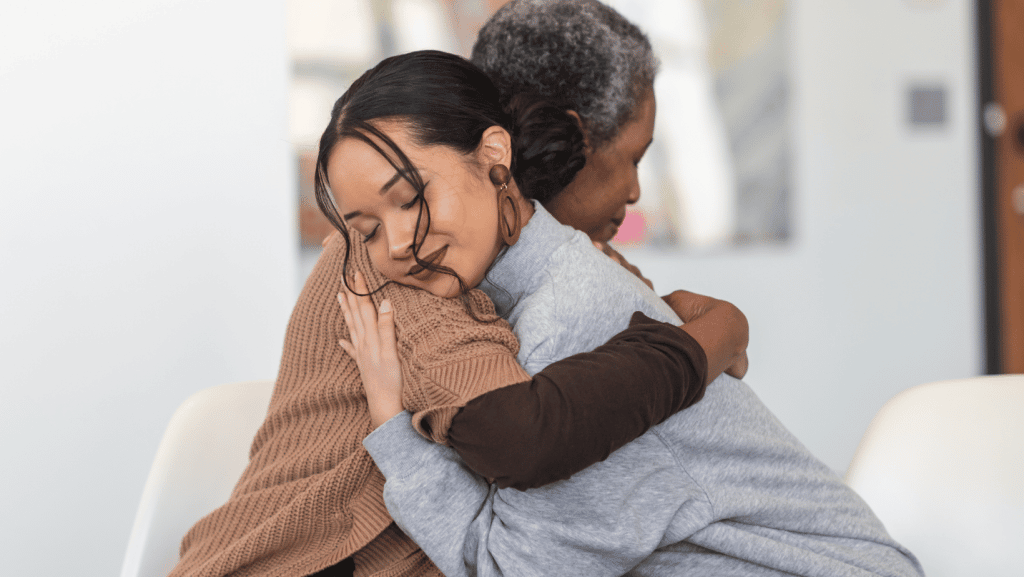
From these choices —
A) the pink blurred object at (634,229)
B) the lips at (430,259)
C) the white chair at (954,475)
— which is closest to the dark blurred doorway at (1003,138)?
the pink blurred object at (634,229)

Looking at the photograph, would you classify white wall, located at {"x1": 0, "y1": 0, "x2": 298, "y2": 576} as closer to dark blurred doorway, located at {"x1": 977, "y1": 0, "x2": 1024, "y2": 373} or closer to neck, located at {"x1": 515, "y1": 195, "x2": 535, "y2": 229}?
neck, located at {"x1": 515, "y1": 195, "x2": 535, "y2": 229}

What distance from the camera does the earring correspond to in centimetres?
80

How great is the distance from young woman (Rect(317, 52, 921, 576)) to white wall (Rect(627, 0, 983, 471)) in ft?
6.87

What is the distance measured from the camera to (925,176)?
9.71 feet

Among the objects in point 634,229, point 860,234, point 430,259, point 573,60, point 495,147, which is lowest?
point 860,234

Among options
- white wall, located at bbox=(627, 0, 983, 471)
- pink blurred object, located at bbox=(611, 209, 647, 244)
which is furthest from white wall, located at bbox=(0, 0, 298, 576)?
white wall, located at bbox=(627, 0, 983, 471)

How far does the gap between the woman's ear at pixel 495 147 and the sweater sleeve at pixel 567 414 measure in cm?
23

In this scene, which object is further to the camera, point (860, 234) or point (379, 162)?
point (860, 234)

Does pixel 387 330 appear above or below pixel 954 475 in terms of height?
above

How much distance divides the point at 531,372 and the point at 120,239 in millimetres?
994

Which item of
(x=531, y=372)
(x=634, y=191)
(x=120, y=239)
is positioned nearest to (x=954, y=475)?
(x=634, y=191)

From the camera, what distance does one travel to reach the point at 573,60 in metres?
1.00

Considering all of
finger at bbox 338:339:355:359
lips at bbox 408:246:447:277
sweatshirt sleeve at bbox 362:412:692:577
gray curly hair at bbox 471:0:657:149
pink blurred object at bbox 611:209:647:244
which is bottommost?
sweatshirt sleeve at bbox 362:412:692:577

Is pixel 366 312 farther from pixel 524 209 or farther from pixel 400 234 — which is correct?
pixel 524 209
